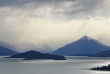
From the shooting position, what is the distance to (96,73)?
7008 inches

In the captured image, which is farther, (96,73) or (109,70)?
(109,70)

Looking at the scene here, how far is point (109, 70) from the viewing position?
199875 mm

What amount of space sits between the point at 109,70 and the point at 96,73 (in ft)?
82.7
